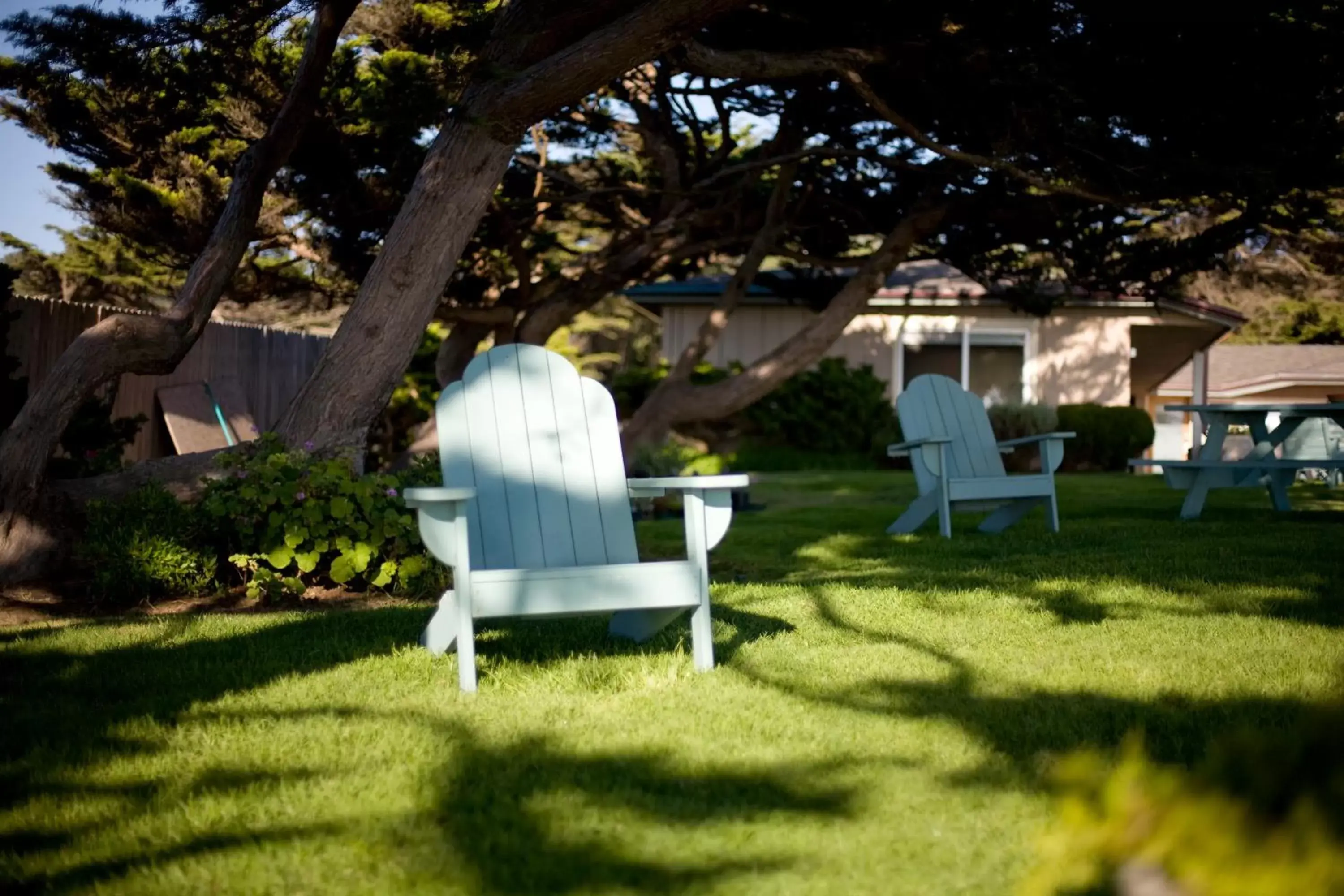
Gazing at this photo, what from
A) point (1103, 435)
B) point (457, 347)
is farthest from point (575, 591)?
point (1103, 435)

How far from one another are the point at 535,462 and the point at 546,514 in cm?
21

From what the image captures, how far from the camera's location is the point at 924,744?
321 centimetres

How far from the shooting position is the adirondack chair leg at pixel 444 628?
413 cm

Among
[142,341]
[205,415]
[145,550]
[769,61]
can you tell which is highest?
[769,61]

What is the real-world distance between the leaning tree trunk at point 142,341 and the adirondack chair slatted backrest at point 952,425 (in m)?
4.38

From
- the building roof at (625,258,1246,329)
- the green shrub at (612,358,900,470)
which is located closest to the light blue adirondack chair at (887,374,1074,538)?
the green shrub at (612,358,900,470)

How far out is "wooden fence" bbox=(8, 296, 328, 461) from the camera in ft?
31.6

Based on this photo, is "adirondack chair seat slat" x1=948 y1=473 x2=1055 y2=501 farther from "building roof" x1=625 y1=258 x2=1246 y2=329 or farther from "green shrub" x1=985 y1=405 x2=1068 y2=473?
"building roof" x1=625 y1=258 x2=1246 y2=329

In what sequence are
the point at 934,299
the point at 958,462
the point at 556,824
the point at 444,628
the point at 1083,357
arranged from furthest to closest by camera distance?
the point at 1083,357
the point at 934,299
the point at 958,462
the point at 444,628
the point at 556,824

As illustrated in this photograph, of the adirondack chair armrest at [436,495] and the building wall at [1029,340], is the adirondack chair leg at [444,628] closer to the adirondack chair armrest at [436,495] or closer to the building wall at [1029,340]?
the adirondack chair armrest at [436,495]

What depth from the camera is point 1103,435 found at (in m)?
18.0

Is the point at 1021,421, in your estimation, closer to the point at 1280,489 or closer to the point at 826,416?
the point at 826,416

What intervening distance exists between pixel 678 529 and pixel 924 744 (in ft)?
20.8

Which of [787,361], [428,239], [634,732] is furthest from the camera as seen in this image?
[787,361]
